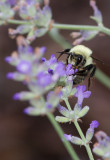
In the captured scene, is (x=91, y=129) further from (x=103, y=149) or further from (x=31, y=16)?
(x=31, y=16)

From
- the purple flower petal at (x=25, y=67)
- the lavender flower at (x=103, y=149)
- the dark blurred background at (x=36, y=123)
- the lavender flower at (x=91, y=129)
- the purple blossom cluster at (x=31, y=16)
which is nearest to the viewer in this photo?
the purple flower petal at (x=25, y=67)

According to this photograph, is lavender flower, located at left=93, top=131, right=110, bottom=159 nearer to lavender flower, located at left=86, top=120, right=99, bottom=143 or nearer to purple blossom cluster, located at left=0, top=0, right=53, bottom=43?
lavender flower, located at left=86, top=120, right=99, bottom=143

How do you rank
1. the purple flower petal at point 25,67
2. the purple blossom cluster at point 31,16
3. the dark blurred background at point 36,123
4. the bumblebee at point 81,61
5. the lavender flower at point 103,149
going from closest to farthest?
the purple flower petal at point 25,67 < the lavender flower at point 103,149 < the purple blossom cluster at point 31,16 < the bumblebee at point 81,61 < the dark blurred background at point 36,123

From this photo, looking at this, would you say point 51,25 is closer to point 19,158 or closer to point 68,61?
point 68,61

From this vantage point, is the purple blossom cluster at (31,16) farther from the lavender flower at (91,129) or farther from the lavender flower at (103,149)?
the lavender flower at (103,149)

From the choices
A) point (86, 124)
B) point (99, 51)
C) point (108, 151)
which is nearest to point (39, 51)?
point (108, 151)

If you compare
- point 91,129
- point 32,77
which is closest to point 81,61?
point 91,129

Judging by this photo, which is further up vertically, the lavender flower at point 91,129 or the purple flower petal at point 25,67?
the purple flower petal at point 25,67

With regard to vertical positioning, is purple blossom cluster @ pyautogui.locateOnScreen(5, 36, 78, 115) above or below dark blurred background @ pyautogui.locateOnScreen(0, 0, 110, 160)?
below

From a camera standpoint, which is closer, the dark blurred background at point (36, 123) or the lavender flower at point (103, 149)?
the lavender flower at point (103, 149)

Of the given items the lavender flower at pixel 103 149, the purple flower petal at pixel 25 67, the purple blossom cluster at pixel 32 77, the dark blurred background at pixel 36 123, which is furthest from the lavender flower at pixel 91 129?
the dark blurred background at pixel 36 123

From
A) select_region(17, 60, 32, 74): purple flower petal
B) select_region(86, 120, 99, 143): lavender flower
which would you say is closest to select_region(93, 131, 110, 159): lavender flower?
select_region(86, 120, 99, 143): lavender flower

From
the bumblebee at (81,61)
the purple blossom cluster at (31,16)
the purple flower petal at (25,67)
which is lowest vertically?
the purple flower petal at (25,67)
